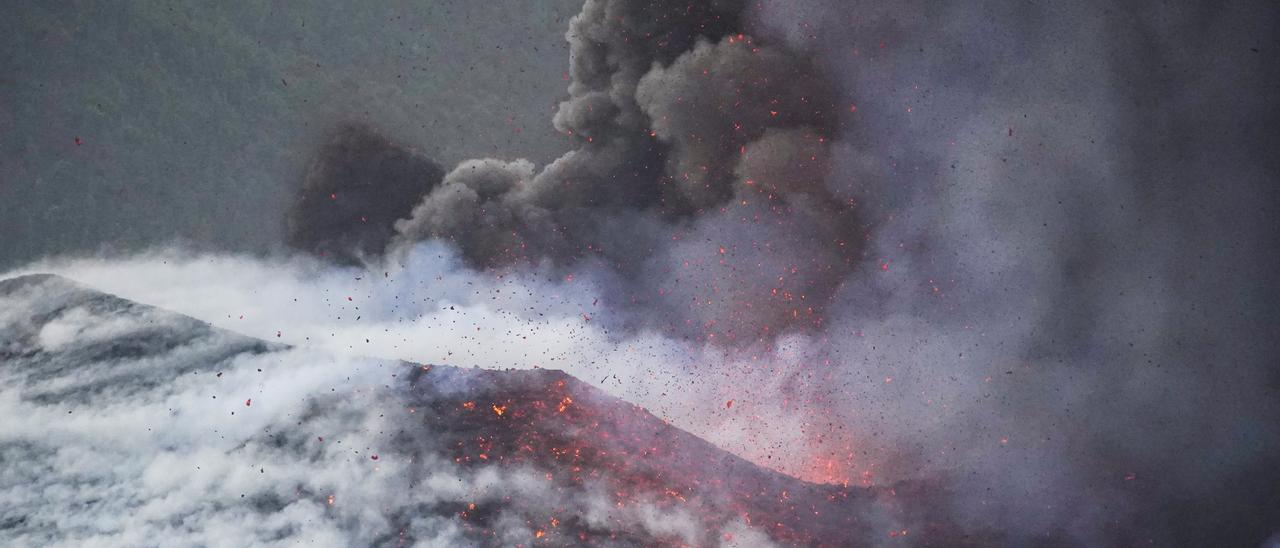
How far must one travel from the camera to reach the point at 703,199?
21.7 ft

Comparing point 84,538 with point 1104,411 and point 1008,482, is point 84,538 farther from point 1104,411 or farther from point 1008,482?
point 1104,411

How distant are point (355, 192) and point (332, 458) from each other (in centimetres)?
183

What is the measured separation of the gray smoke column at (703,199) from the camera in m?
6.57

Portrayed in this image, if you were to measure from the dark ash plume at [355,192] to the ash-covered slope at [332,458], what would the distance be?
784 millimetres

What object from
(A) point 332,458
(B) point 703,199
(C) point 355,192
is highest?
(B) point 703,199

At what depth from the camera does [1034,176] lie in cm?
664

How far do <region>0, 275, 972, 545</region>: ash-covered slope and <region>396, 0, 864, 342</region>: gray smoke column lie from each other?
88 cm

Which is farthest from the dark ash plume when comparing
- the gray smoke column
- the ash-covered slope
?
the ash-covered slope

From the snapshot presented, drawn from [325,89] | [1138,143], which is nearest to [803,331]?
[1138,143]

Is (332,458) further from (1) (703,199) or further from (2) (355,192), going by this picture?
(1) (703,199)

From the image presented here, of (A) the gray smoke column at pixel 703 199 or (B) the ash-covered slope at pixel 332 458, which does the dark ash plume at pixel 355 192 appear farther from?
(B) the ash-covered slope at pixel 332 458

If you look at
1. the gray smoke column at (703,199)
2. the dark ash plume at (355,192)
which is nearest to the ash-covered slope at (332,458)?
the dark ash plume at (355,192)

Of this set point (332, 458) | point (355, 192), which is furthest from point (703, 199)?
point (332, 458)

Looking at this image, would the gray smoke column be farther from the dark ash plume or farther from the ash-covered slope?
the ash-covered slope
